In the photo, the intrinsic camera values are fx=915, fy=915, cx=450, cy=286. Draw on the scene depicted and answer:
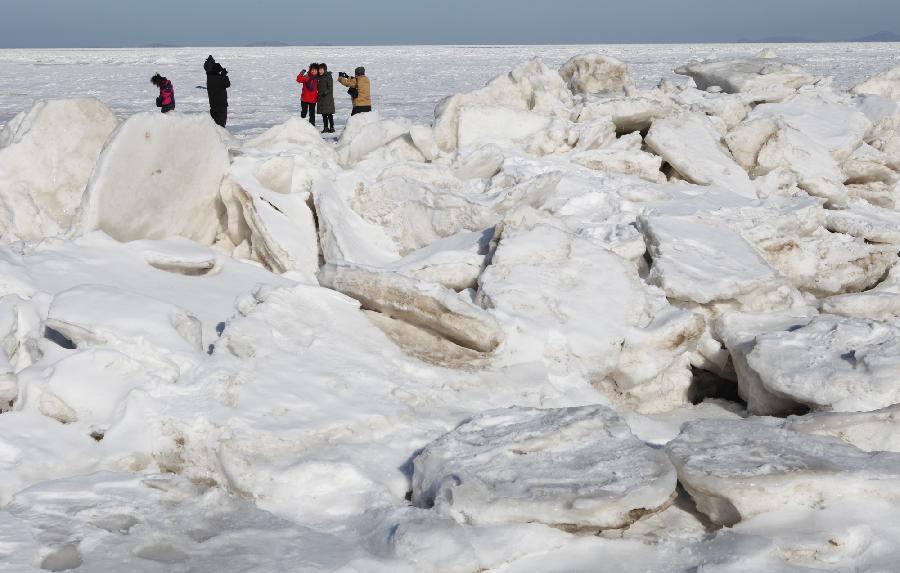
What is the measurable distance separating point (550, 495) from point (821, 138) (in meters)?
6.34

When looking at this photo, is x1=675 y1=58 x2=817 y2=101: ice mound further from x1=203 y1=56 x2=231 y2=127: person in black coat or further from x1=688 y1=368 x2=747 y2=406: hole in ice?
x1=203 y1=56 x2=231 y2=127: person in black coat

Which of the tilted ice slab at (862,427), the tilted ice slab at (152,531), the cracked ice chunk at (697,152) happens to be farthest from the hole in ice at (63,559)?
the cracked ice chunk at (697,152)

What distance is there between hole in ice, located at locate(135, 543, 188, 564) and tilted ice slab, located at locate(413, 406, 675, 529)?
804 millimetres

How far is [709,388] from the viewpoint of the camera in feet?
16.1

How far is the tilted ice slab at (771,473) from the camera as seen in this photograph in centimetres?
278

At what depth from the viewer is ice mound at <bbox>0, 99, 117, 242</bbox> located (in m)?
5.68

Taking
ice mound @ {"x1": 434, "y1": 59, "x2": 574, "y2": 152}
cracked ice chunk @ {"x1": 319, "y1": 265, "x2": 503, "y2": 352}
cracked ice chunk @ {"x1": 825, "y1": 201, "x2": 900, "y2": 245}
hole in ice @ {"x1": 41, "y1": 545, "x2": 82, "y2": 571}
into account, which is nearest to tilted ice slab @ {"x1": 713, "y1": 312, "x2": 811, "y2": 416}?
cracked ice chunk @ {"x1": 319, "y1": 265, "x2": 503, "y2": 352}

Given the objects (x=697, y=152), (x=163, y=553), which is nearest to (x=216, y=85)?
(x=697, y=152)

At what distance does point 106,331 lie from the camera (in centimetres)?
380

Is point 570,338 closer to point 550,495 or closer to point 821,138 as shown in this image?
point 550,495

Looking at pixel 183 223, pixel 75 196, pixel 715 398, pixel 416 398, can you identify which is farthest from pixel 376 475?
pixel 75 196

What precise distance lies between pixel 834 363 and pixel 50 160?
15.6 feet

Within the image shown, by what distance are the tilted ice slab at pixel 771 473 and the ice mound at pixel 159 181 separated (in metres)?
3.62

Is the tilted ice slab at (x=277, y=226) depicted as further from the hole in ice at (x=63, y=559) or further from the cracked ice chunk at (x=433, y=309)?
the hole in ice at (x=63, y=559)
